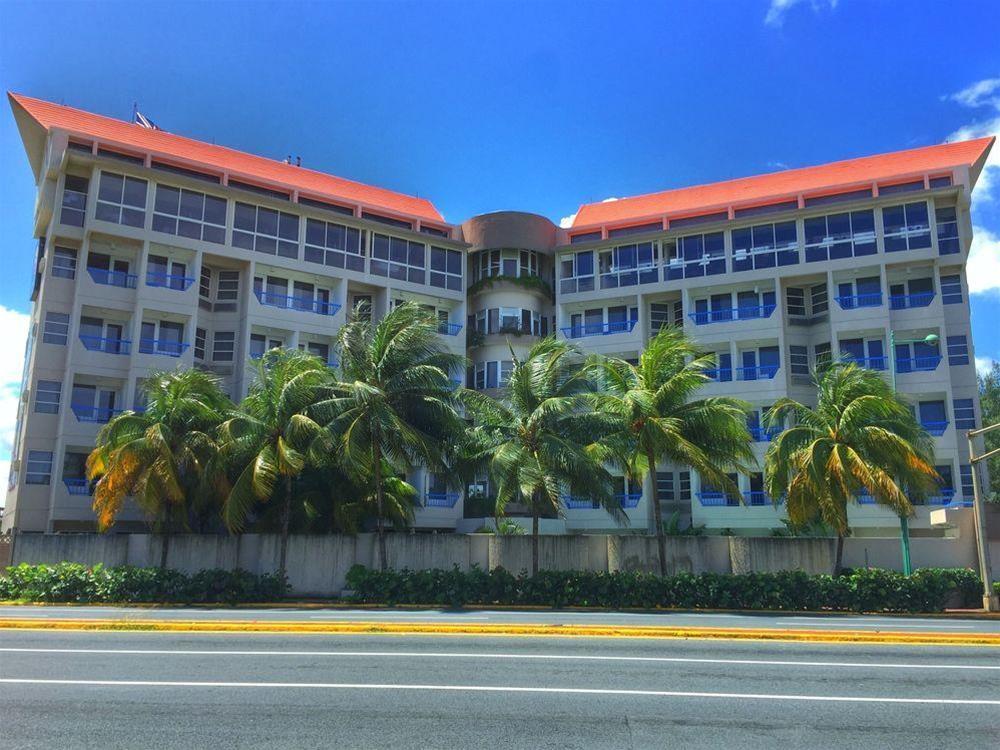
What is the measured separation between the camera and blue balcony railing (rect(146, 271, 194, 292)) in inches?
1346

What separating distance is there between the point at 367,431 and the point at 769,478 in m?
12.6

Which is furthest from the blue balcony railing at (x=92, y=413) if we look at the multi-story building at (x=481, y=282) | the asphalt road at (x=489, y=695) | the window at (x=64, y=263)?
the asphalt road at (x=489, y=695)

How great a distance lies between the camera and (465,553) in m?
27.3

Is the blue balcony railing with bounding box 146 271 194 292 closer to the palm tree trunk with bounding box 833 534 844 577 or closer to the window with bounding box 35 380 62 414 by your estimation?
the window with bounding box 35 380 62 414

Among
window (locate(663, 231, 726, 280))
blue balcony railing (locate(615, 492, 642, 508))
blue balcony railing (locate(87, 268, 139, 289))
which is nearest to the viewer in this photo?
blue balcony railing (locate(87, 268, 139, 289))

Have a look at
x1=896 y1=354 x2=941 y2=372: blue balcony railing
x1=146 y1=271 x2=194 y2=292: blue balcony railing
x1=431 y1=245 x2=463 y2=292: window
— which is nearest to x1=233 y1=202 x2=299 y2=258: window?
x1=146 y1=271 x2=194 y2=292: blue balcony railing

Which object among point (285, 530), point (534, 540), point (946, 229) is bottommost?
point (534, 540)

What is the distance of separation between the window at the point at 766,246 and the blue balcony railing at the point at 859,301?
283 cm

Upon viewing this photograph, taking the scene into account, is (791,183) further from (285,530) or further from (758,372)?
(285,530)

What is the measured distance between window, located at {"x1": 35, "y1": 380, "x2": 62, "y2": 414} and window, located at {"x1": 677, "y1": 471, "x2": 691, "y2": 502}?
87.1 feet

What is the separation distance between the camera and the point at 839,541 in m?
25.3

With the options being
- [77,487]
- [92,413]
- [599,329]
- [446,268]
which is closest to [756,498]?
[599,329]

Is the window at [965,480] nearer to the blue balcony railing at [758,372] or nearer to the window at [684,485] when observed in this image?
the blue balcony railing at [758,372]

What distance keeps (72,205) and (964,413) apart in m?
37.7
